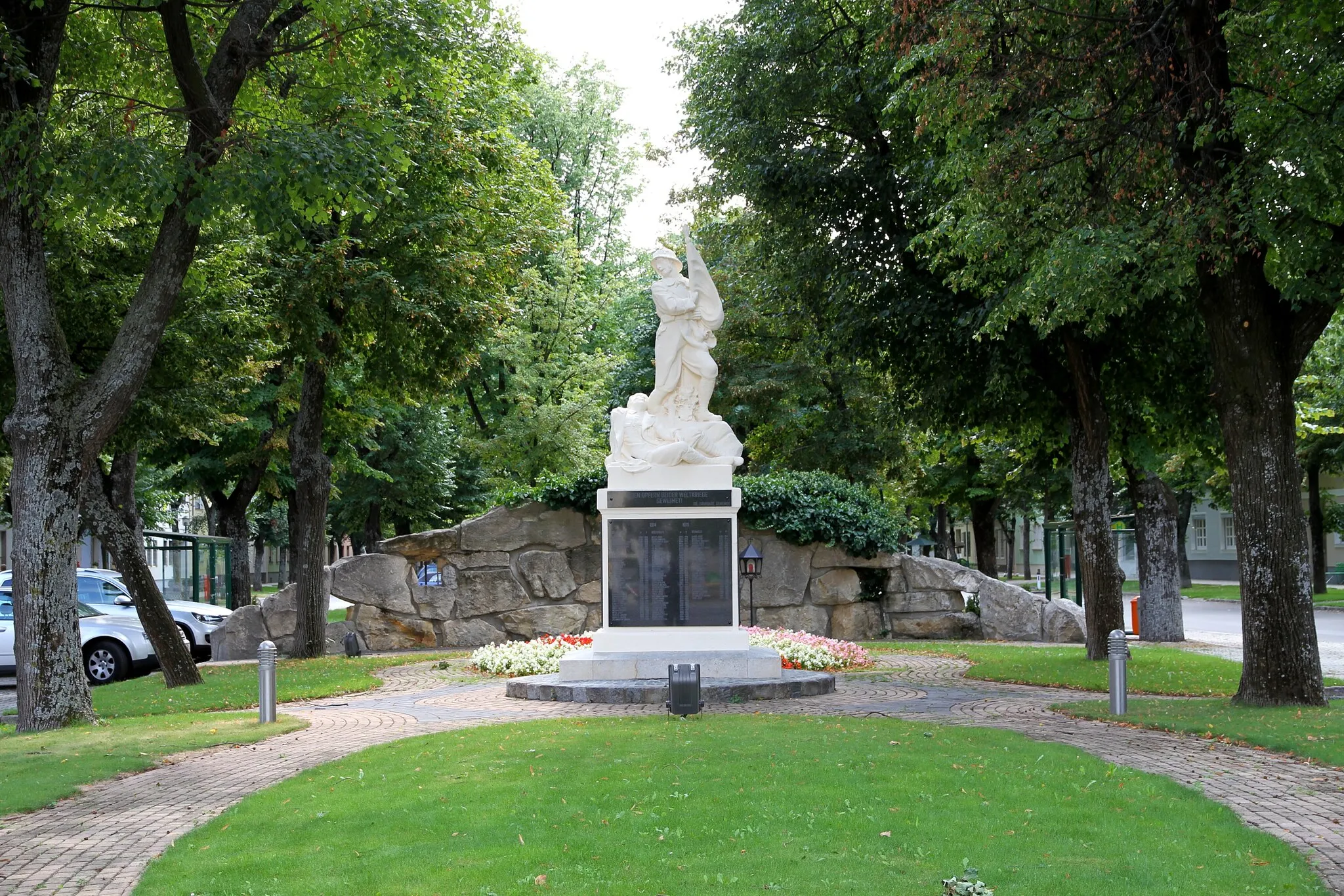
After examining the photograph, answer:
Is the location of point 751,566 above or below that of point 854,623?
above

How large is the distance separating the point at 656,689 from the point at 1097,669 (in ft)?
20.3

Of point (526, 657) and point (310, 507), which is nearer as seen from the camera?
point (526, 657)

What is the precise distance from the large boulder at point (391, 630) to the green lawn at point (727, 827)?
1330cm

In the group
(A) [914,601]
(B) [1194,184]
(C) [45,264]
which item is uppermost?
(B) [1194,184]

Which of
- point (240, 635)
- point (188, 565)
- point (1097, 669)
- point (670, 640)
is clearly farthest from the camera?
point (188, 565)

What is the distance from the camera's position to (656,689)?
13.1m

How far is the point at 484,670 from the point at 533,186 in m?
9.68

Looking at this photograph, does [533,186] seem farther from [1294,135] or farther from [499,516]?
[1294,135]

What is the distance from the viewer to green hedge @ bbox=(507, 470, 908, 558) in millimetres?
22297

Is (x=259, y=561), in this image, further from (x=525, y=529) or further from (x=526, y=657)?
(x=526, y=657)

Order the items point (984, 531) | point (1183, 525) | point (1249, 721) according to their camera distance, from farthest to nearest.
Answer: point (1183, 525) < point (984, 531) < point (1249, 721)

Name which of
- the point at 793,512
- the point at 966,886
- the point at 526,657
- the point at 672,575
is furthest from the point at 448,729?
the point at 793,512

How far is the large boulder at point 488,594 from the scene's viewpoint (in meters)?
22.7

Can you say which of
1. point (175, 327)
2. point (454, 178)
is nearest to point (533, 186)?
point (454, 178)
